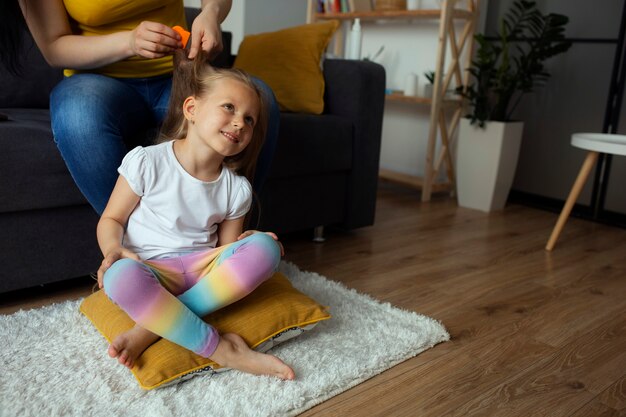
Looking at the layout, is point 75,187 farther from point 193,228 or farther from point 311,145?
point 311,145

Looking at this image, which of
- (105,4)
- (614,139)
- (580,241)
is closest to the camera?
(105,4)

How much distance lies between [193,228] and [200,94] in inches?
10.9

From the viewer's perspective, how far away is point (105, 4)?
129cm

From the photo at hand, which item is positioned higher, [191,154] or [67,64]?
[67,64]

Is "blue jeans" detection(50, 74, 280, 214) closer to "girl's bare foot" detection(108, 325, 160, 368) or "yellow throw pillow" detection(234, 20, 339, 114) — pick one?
"girl's bare foot" detection(108, 325, 160, 368)

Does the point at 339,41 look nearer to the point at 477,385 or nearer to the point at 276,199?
the point at 276,199

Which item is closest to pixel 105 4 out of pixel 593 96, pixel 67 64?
pixel 67 64

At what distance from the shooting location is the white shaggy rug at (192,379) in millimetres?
951

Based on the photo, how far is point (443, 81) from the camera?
2.72m

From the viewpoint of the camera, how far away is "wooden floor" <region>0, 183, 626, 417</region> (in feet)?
3.51

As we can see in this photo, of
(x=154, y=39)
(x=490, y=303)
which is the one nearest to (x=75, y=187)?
(x=154, y=39)

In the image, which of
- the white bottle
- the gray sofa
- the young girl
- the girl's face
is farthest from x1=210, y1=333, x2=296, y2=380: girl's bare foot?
the white bottle

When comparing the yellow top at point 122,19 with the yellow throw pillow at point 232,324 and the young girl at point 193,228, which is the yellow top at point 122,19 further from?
the yellow throw pillow at point 232,324

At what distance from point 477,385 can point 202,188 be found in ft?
2.19
